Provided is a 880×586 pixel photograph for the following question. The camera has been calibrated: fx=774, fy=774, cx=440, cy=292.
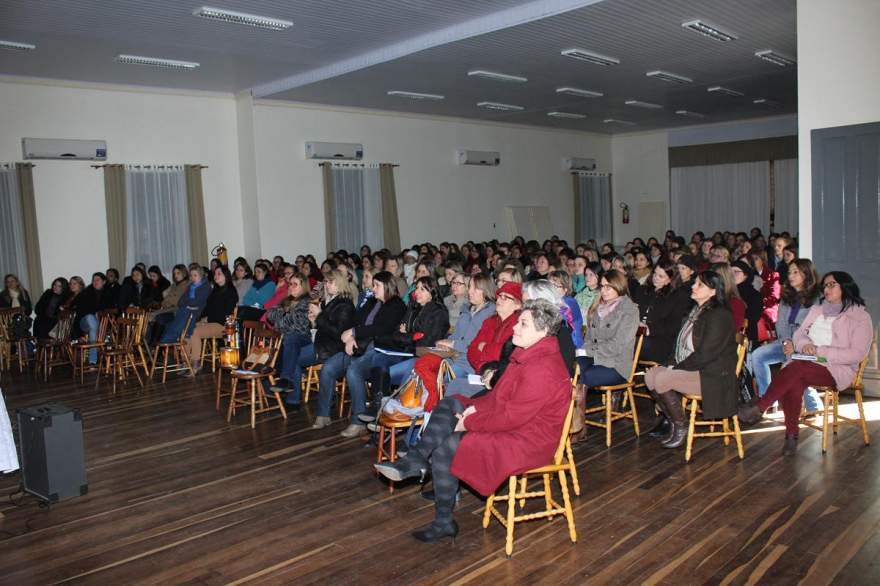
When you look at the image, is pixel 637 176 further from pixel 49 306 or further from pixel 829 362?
pixel 829 362

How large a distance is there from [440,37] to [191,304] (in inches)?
167

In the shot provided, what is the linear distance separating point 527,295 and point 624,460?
1.35 metres

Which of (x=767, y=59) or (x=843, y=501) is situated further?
(x=767, y=59)

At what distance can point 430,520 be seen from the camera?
4242 millimetres

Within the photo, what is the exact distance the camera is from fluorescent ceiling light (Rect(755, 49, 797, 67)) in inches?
392

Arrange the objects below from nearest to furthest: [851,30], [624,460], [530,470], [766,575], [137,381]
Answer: [766,575], [530,470], [624,460], [851,30], [137,381]

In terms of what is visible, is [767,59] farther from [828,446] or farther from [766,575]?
[766,575]

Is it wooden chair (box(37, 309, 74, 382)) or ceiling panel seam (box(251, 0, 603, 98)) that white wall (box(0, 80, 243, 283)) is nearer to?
ceiling panel seam (box(251, 0, 603, 98))

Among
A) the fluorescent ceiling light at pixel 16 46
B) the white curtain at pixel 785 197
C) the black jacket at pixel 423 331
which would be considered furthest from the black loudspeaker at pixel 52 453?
the white curtain at pixel 785 197

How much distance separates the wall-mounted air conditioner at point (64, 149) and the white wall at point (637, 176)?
1216 cm

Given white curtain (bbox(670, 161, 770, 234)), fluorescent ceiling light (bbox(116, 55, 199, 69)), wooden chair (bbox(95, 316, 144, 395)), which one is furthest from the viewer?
white curtain (bbox(670, 161, 770, 234))

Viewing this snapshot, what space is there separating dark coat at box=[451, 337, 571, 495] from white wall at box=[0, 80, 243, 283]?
9059 millimetres

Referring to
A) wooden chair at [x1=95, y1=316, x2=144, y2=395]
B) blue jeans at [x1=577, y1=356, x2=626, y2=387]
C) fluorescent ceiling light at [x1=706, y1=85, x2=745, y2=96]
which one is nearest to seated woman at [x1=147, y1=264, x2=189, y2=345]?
wooden chair at [x1=95, y1=316, x2=144, y2=395]

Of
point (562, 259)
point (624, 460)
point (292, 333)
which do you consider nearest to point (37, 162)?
point (292, 333)
